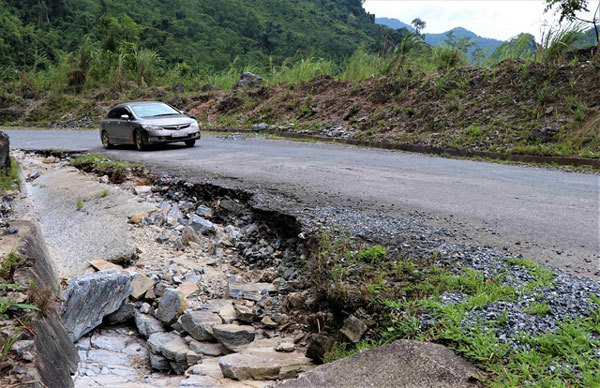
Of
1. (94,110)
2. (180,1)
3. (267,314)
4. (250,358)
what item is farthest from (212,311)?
(180,1)

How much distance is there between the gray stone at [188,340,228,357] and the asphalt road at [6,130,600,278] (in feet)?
8.11

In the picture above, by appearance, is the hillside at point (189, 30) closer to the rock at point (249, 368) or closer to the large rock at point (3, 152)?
the large rock at point (3, 152)

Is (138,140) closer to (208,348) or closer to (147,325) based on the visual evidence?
(147,325)

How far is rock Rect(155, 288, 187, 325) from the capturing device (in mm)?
4363

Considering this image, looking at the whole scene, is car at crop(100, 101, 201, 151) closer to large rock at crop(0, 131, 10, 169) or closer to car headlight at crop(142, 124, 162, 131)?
car headlight at crop(142, 124, 162, 131)

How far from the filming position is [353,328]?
3.25m

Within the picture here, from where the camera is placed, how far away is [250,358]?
3361 mm

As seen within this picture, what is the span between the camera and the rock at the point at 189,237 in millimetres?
5992

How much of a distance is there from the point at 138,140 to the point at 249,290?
9.19m

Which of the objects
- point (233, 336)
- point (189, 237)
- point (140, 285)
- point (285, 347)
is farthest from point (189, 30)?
point (285, 347)

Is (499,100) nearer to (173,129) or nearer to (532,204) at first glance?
(532,204)

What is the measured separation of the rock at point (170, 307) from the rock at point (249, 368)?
118cm

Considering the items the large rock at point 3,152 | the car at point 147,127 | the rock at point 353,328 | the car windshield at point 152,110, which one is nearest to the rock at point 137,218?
the large rock at point 3,152

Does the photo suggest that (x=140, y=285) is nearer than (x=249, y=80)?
Yes
